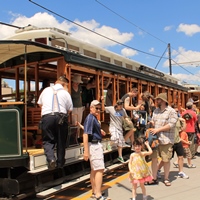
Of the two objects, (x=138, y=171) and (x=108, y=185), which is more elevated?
(x=138, y=171)

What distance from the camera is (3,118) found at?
5109 millimetres

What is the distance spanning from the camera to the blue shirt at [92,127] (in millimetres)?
5475

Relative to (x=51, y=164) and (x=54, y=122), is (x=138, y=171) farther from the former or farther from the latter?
(x=54, y=122)

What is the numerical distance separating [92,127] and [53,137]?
0.70 meters

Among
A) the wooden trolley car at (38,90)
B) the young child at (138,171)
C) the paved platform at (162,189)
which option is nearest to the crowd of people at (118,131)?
the young child at (138,171)

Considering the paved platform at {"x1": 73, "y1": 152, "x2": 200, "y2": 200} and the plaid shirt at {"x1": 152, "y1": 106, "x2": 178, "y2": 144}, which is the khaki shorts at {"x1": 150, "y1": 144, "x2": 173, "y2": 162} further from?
the paved platform at {"x1": 73, "y1": 152, "x2": 200, "y2": 200}

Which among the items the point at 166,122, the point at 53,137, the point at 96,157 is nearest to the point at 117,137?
the point at 166,122

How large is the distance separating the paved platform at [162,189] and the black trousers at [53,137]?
1.01 meters

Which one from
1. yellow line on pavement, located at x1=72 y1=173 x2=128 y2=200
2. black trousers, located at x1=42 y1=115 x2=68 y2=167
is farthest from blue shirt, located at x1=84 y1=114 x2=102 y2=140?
yellow line on pavement, located at x1=72 y1=173 x2=128 y2=200

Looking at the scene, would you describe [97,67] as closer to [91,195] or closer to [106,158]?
[106,158]

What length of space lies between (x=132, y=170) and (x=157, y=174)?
5.83 ft

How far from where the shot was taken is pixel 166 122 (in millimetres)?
6371

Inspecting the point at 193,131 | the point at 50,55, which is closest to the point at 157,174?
the point at 193,131

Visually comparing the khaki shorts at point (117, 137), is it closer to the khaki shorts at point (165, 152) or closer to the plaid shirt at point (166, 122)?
the khaki shorts at point (165, 152)
